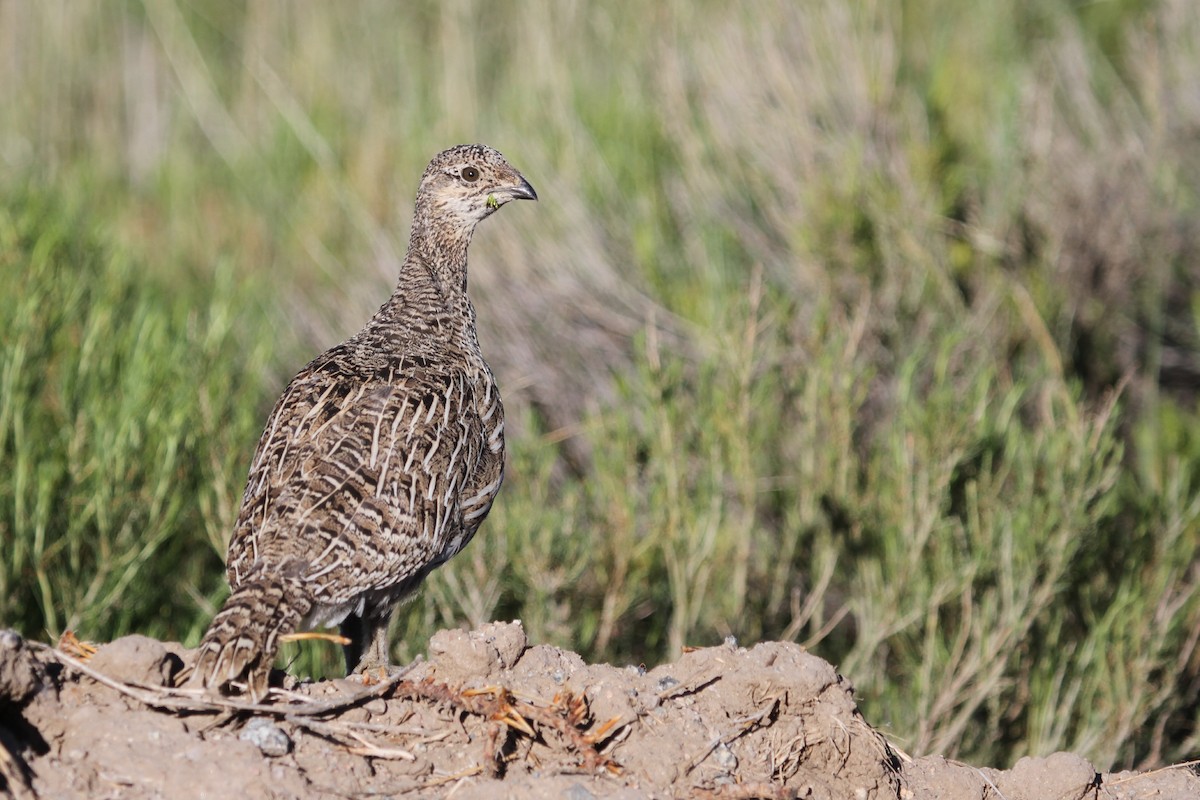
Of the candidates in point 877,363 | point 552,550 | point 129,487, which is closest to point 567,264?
point 877,363

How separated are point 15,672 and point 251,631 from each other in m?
0.59

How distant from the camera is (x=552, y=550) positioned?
6.78 meters

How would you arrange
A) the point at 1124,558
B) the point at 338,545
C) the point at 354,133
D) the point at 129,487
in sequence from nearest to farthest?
the point at 338,545, the point at 129,487, the point at 1124,558, the point at 354,133

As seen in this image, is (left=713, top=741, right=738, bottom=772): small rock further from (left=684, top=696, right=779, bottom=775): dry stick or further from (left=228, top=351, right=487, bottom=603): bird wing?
(left=228, top=351, right=487, bottom=603): bird wing

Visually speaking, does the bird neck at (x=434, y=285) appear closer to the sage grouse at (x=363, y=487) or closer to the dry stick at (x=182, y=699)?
the sage grouse at (x=363, y=487)

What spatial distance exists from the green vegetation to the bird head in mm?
1210

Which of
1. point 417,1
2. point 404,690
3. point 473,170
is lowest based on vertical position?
point 404,690

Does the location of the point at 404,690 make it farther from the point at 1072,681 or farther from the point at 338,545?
the point at 1072,681

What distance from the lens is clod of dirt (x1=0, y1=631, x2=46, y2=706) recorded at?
10.9ft

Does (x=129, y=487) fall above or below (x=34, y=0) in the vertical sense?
below

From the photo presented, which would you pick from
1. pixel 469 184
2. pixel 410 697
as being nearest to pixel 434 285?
pixel 469 184

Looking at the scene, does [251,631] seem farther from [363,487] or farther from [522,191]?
[522,191]

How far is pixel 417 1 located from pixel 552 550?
902cm

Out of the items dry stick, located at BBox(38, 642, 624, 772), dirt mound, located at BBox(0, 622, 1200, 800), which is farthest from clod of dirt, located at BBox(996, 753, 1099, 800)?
dry stick, located at BBox(38, 642, 624, 772)
